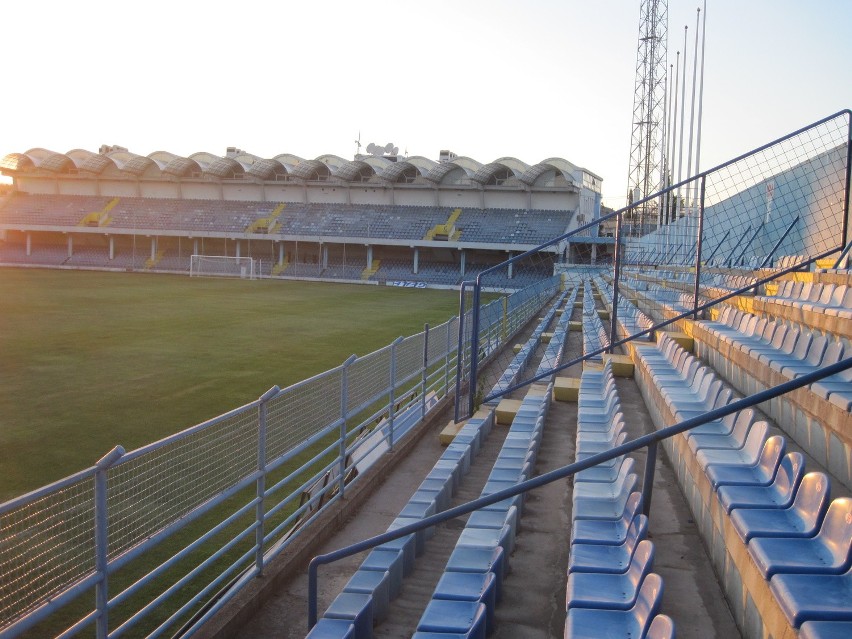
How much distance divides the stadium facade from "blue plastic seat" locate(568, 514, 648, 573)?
37.9m

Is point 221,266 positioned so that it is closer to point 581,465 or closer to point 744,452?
point 744,452

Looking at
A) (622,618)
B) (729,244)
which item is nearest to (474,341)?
(622,618)

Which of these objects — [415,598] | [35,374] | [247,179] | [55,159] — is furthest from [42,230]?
[415,598]

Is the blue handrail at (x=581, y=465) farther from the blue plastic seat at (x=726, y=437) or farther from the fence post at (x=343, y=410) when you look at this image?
the fence post at (x=343, y=410)

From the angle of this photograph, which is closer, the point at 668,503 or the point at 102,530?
the point at 102,530

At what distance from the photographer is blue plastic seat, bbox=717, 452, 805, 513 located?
273 centimetres

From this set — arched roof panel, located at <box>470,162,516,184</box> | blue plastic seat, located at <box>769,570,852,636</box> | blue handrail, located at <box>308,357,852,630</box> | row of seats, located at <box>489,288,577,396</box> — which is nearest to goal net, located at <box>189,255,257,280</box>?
arched roof panel, located at <box>470,162,516,184</box>

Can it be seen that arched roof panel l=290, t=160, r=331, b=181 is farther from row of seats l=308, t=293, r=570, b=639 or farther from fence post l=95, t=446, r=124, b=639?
fence post l=95, t=446, r=124, b=639

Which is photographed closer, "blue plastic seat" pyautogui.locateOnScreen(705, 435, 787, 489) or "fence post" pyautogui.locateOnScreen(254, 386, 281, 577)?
"blue plastic seat" pyautogui.locateOnScreen(705, 435, 787, 489)

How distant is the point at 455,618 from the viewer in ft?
9.91

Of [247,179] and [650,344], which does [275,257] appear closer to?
[247,179]

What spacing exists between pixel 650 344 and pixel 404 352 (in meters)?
2.49

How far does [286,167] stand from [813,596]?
48.5 meters

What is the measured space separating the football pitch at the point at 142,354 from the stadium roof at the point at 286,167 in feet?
56.6
